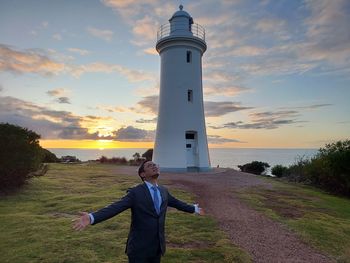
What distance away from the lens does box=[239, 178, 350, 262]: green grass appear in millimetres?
8193

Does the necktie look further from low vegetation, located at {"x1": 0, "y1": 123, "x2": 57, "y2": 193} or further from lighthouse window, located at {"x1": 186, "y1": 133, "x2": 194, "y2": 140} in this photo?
lighthouse window, located at {"x1": 186, "y1": 133, "x2": 194, "y2": 140}

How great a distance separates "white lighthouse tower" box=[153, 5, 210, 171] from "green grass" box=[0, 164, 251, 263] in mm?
12541

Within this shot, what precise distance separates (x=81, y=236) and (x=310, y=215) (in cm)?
765

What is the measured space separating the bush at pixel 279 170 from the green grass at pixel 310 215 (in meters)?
→ 10.5

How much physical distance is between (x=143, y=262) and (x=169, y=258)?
2.54m

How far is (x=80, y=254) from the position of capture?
21.8 feet

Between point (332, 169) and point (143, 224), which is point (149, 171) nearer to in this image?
point (143, 224)

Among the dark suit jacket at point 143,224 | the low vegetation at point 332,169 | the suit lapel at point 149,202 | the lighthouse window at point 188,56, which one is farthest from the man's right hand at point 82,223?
the lighthouse window at point 188,56

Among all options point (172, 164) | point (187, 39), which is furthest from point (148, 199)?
point (187, 39)

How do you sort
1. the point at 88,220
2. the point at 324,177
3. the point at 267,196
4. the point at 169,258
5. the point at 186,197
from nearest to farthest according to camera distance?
1. the point at 88,220
2. the point at 169,258
3. the point at 186,197
4. the point at 267,196
5. the point at 324,177

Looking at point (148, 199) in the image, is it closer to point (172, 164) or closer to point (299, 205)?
point (299, 205)

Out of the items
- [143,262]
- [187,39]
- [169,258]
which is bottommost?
[169,258]

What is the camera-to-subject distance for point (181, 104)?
24406 mm

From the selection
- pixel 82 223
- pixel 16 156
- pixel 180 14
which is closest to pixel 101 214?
pixel 82 223
